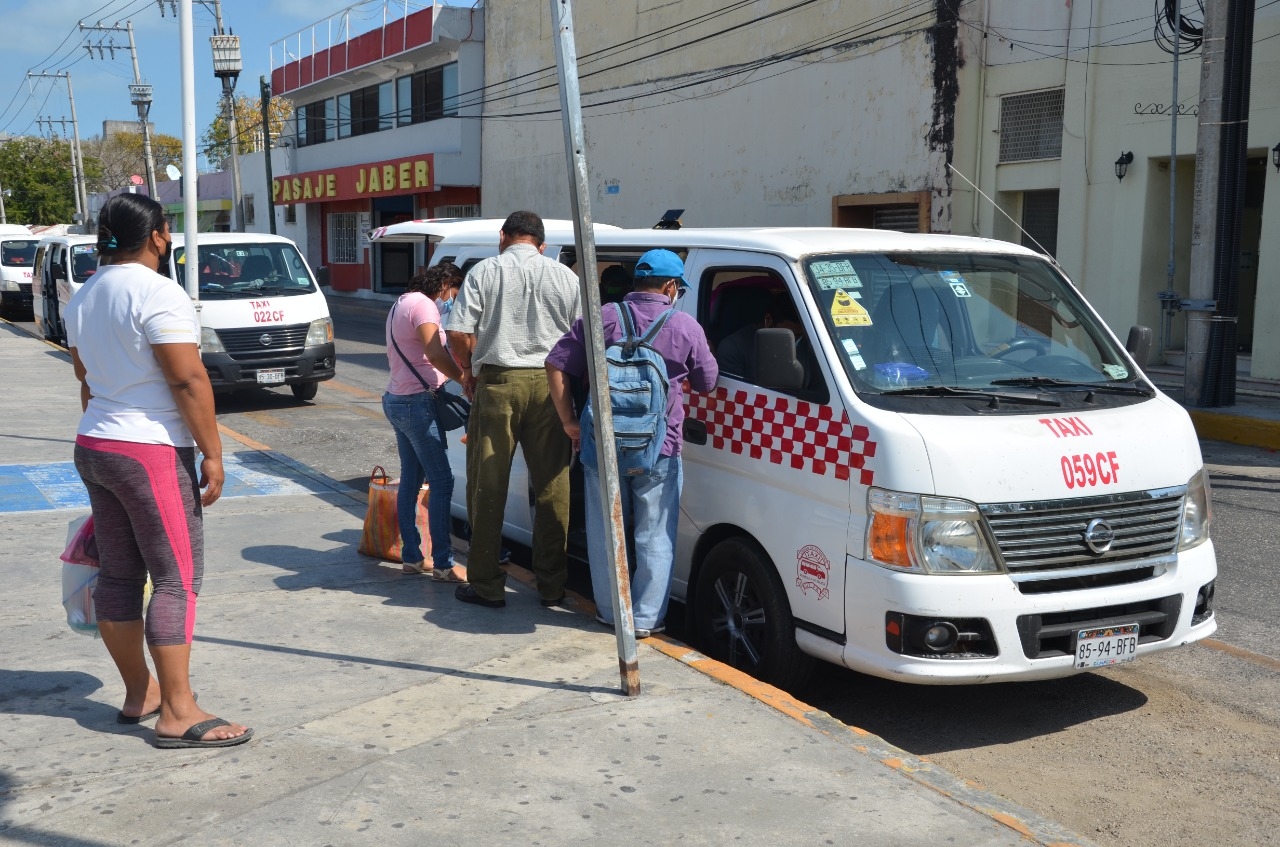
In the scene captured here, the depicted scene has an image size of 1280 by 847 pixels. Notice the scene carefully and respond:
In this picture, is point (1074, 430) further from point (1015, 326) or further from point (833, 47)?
point (833, 47)

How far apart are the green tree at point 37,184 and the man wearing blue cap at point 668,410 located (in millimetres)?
83697

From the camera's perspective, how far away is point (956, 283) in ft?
17.8

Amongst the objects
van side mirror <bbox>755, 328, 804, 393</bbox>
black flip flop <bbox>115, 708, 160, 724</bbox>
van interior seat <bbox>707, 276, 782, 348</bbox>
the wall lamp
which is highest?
the wall lamp

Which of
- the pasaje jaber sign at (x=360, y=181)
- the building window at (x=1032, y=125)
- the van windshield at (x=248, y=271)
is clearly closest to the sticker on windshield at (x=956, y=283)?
the van windshield at (x=248, y=271)

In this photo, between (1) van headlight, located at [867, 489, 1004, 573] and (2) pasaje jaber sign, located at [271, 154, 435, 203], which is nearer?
(1) van headlight, located at [867, 489, 1004, 573]

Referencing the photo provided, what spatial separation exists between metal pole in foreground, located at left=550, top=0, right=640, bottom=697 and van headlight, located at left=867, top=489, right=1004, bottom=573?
0.99 m

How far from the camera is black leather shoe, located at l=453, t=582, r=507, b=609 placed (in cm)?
596

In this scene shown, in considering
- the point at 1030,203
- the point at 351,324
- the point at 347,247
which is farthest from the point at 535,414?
the point at 347,247

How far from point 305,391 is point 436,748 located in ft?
35.6

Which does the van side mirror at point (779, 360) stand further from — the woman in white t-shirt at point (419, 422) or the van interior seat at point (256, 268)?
the van interior seat at point (256, 268)

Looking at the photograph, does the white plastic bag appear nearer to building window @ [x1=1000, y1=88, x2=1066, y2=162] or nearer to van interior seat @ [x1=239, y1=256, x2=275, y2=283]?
van interior seat @ [x1=239, y1=256, x2=275, y2=283]

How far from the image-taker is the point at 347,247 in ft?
143

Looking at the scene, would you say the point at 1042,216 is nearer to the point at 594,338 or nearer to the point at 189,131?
the point at 189,131

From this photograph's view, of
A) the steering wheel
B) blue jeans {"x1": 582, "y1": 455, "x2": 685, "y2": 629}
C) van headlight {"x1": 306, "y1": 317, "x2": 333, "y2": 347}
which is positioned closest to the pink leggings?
blue jeans {"x1": 582, "y1": 455, "x2": 685, "y2": 629}
